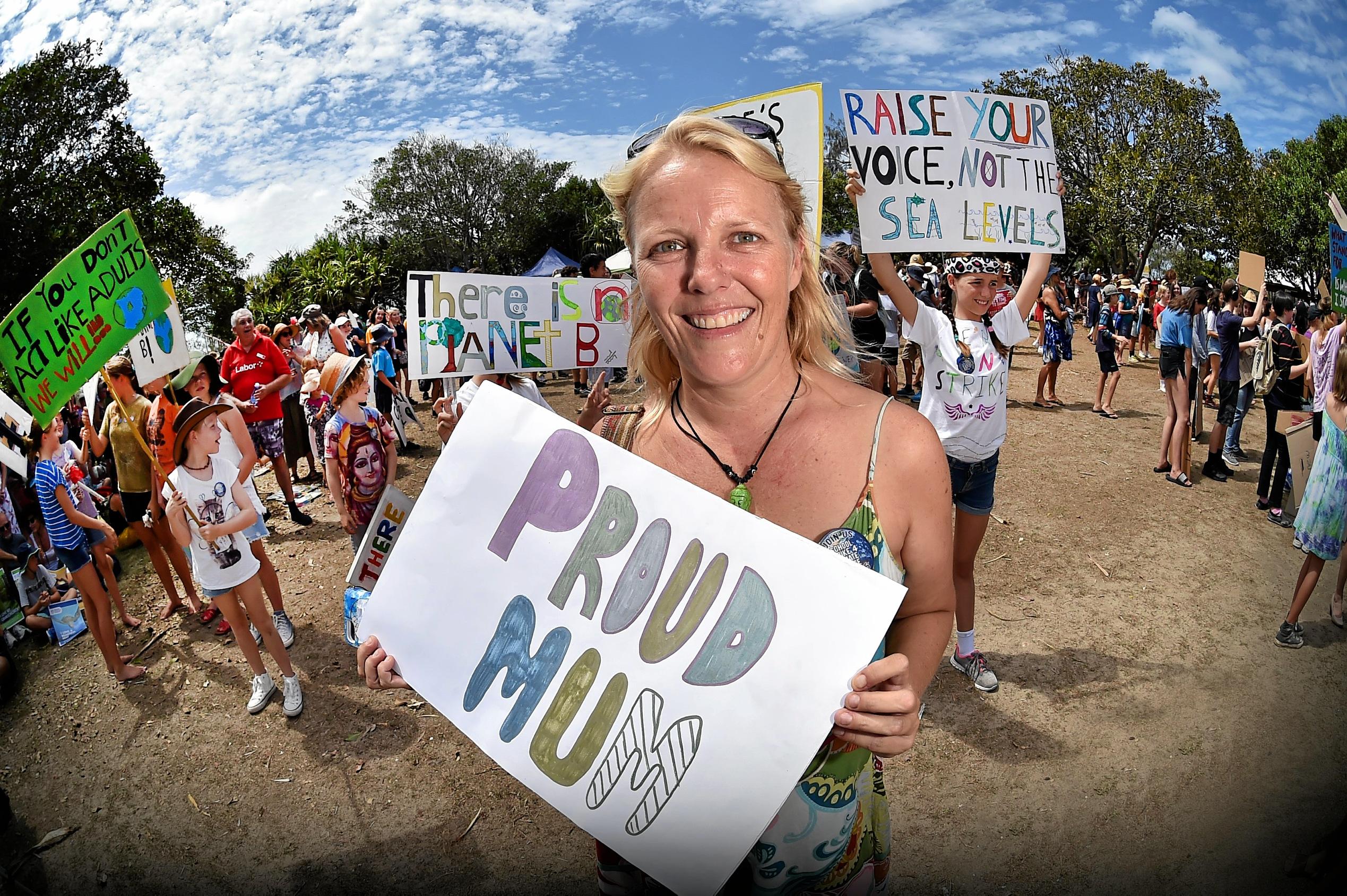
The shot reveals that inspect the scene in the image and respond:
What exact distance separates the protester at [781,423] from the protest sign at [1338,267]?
5.92 metres

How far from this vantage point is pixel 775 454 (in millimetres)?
1666

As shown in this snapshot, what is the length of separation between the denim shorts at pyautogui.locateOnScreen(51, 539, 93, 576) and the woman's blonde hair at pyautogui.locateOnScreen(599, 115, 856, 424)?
5.22m

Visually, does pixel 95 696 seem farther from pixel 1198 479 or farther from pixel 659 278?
pixel 1198 479

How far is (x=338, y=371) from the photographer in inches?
223

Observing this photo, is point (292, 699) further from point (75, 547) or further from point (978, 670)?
point (978, 670)

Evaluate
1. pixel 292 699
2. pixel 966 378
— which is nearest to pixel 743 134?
pixel 966 378

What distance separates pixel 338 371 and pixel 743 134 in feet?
16.0

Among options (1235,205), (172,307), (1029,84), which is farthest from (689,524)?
(1029,84)

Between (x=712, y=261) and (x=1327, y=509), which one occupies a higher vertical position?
(x=712, y=261)

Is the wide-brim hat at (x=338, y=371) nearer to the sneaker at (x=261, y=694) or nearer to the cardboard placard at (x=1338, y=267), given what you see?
the sneaker at (x=261, y=694)

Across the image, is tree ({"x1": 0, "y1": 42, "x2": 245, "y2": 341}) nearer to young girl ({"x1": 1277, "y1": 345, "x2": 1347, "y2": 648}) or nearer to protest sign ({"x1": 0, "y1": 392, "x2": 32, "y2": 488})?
protest sign ({"x1": 0, "y1": 392, "x2": 32, "y2": 488})

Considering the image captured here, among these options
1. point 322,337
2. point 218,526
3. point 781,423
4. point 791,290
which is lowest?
point 322,337

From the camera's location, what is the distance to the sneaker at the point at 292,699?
15.0 feet

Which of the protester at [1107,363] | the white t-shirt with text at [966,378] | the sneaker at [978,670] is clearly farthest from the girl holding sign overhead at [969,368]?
the protester at [1107,363]
